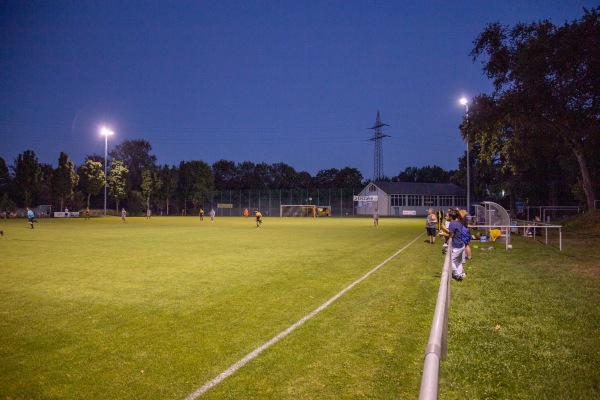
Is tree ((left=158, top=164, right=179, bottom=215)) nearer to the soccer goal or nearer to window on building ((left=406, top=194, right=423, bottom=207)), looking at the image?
the soccer goal

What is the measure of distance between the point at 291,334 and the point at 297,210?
7776 centimetres

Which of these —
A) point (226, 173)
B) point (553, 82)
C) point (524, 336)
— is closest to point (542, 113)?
point (553, 82)

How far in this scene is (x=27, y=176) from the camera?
70.3 metres

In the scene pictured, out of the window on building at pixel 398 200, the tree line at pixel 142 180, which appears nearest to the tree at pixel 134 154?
the tree line at pixel 142 180

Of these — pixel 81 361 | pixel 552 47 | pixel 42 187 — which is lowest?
pixel 81 361

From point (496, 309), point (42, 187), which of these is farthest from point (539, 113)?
point (42, 187)

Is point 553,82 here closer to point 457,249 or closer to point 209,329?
point 457,249

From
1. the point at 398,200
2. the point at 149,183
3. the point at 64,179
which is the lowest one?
the point at 398,200

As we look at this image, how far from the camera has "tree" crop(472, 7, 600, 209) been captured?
27281 mm

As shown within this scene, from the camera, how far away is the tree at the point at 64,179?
71.2 meters

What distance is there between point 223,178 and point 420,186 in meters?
52.6

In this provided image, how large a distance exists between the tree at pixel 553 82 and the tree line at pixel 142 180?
56.3m

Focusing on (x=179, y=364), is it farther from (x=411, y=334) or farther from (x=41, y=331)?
(x=411, y=334)

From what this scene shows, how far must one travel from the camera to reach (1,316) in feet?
25.8
